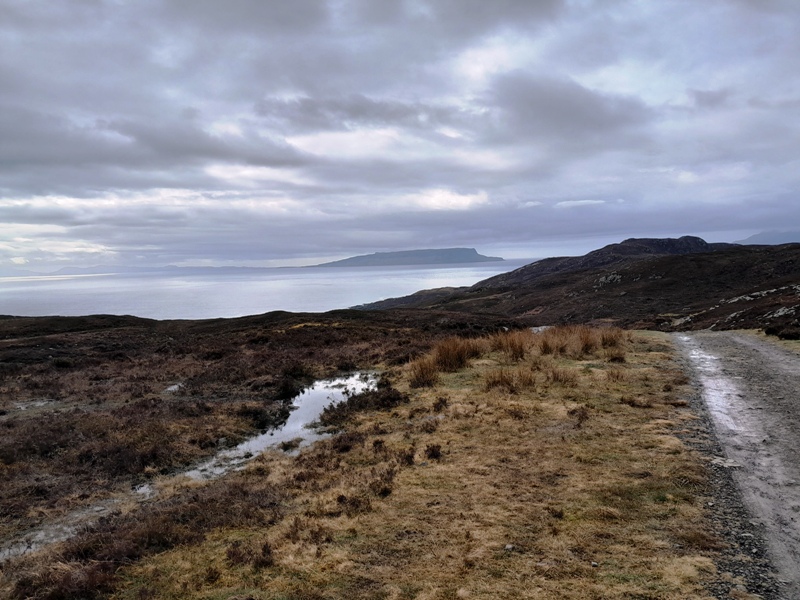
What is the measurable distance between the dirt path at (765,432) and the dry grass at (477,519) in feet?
2.25

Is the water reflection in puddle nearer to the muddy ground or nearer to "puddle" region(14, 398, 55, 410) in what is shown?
the muddy ground

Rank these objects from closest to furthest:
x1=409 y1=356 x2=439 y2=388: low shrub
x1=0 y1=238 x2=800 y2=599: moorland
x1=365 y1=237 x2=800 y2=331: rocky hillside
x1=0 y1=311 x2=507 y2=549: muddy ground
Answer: x1=0 y1=238 x2=800 y2=599: moorland → x1=0 y1=311 x2=507 y2=549: muddy ground → x1=409 y1=356 x2=439 y2=388: low shrub → x1=365 y1=237 x2=800 y2=331: rocky hillside

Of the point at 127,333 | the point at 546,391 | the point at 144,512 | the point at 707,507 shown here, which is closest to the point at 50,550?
the point at 144,512

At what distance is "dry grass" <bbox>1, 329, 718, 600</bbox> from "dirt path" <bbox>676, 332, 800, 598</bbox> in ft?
2.25

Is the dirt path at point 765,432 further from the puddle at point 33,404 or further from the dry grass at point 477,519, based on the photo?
the puddle at point 33,404

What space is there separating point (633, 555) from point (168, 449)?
11.9 metres

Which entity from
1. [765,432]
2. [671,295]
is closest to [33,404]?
[765,432]

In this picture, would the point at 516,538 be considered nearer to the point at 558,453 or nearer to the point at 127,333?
the point at 558,453

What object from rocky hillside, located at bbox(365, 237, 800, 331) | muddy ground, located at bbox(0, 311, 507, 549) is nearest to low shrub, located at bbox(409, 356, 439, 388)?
muddy ground, located at bbox(0, 311, 507, 549)

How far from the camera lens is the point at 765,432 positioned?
351 inches

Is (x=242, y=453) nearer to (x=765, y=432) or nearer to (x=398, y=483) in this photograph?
(x=398, y=483)

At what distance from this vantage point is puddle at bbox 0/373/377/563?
8125 mm

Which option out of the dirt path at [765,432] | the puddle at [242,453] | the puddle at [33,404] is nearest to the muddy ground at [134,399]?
the puddle at [33,404]

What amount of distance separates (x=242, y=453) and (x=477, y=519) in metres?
8.28
